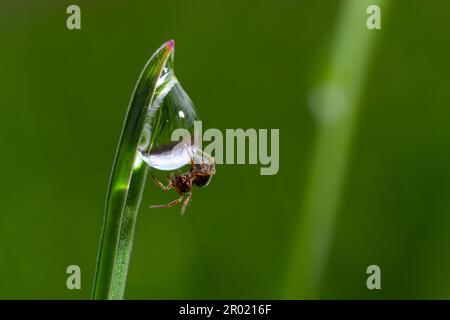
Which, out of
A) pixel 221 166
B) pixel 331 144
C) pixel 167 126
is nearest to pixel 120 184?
pixel 167 126

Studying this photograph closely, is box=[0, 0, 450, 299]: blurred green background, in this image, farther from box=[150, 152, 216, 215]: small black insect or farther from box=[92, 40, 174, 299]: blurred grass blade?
box=[92, 40, 174, 299]: blurred grass blade

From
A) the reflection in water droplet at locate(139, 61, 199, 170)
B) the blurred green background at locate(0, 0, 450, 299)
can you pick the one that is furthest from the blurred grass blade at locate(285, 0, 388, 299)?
the reflection in water droplet at locate(139, 61, 199, 170)

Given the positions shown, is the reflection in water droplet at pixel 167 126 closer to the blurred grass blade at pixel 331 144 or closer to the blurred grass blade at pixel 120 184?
the blurred grass blade at pixel 120 184

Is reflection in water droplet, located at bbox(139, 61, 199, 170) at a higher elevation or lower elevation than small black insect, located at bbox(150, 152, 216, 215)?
higher

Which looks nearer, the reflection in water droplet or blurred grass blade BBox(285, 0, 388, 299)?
the reflection in water droplet
